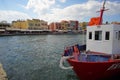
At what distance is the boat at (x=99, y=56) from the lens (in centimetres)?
1198

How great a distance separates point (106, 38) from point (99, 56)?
1.91m

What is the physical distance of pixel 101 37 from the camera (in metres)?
14.6

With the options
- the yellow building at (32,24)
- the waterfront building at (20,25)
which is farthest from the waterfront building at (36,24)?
the waterfront building at (20,25)

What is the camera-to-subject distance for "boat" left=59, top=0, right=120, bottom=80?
39.3 ft

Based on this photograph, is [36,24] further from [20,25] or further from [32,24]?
[20,25]

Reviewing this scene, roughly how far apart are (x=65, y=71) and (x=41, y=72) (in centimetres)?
253

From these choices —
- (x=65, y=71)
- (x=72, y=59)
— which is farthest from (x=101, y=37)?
(x=65, y=71)

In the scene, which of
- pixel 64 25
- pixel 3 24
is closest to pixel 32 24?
pixel 3 24

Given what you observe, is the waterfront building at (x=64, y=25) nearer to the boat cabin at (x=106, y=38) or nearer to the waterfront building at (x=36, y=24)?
the waterfront building at (x=36, y=24)

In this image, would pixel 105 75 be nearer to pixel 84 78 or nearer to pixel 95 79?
pixel 95 79

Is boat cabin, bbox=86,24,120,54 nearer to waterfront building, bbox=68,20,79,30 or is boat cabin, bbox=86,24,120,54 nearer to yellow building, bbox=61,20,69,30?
yellow building, bbox=61,20,69,30

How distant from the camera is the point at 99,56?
13195mm

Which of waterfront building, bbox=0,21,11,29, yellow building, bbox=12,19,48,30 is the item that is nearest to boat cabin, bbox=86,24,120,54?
waterfront building, bbox=0,21,11,29

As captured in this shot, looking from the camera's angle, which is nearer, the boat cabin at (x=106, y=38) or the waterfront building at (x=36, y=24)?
the boat cabin at (x=106, y=38)
